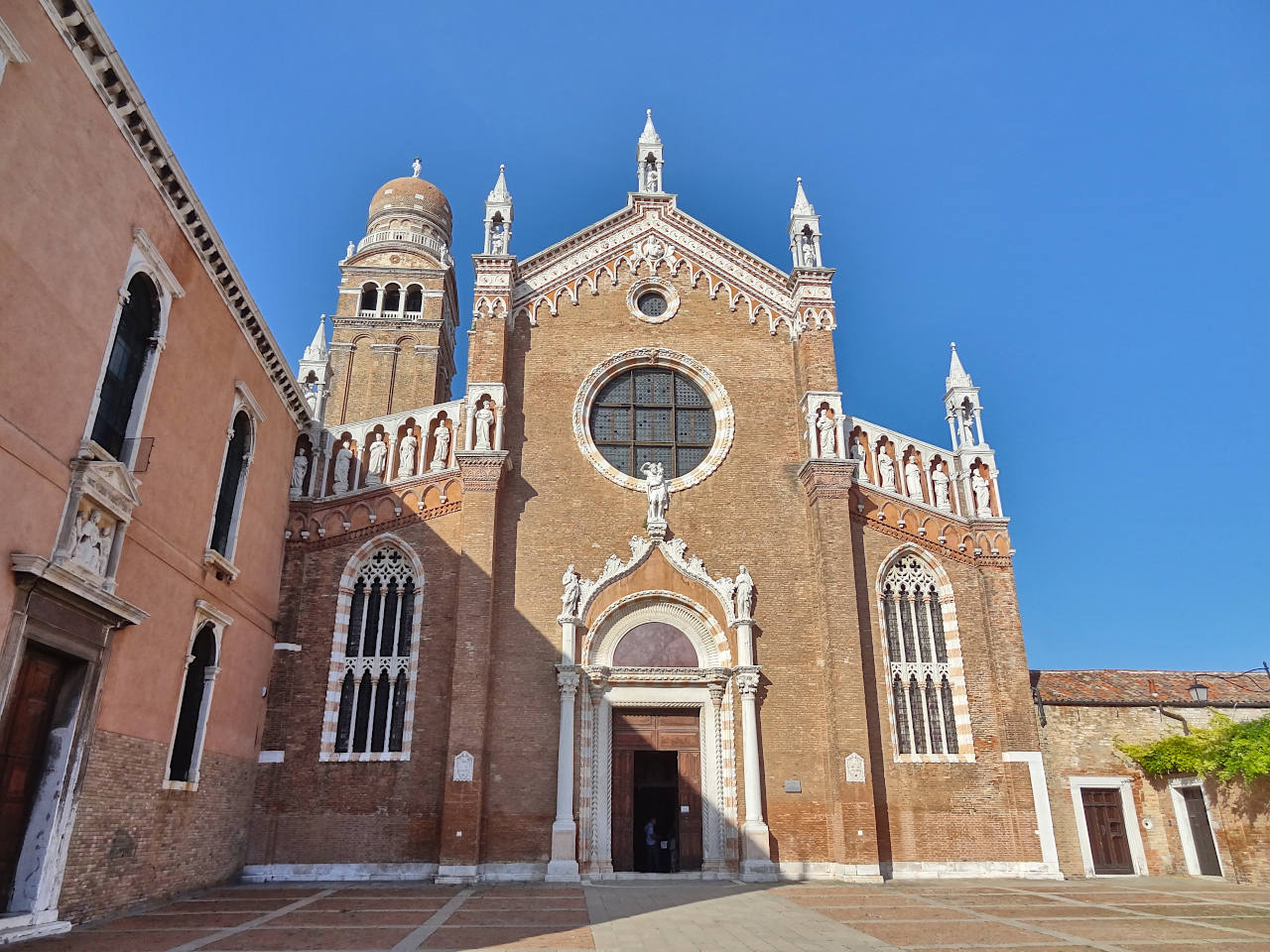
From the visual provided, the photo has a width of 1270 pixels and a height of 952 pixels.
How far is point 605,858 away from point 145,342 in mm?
12289

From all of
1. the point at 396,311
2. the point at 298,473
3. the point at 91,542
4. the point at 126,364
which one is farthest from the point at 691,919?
the point at 396,311

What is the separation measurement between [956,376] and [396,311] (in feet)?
79.0

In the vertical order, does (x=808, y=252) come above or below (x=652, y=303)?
above

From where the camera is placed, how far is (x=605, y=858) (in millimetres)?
17719

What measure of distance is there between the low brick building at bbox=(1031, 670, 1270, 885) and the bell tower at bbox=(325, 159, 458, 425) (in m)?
25.0

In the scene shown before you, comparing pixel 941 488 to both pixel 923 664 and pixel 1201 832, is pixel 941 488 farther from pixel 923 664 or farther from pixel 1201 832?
pixel 1201 832

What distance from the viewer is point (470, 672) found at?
1792 centimetres

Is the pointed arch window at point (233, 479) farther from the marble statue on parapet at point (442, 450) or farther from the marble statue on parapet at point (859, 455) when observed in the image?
the marble statue on parapet at point (859, 455)

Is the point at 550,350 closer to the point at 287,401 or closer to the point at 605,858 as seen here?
the point at 287,401

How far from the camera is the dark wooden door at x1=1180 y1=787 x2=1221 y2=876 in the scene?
64.6 ft

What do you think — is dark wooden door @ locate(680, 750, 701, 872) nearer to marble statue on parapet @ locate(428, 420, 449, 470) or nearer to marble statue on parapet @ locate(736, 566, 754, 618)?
marble statue on parapet @ locate(736, 566, 754, 618)

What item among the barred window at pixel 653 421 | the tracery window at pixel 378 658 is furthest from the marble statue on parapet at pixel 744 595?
the tracery window at pixel 378 658

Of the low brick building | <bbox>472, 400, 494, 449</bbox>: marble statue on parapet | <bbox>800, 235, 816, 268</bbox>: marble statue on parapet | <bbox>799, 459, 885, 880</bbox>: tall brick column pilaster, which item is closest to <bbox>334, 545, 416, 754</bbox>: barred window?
<bbox>472, 400, 494, 449</bbox>: marble statue on parapet

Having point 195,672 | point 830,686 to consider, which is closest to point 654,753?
point 830,686
